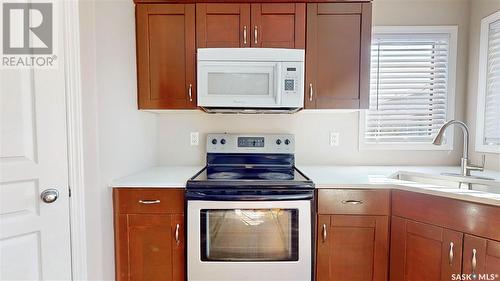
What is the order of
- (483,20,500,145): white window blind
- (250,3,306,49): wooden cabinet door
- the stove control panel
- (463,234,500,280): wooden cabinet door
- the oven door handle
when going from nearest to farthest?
1. (463,234,500,280): wooden cabinet door
2. the oven door handle
3. (250,3,306,49): wooden cabinet door
4. (483,20,500,145): white window blind
5. the stove control panel

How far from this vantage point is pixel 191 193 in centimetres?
154

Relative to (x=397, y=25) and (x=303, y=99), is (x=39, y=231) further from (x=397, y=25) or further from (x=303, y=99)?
(x=397, y=25)

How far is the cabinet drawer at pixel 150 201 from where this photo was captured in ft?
5.11

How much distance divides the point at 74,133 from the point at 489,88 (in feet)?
9.10

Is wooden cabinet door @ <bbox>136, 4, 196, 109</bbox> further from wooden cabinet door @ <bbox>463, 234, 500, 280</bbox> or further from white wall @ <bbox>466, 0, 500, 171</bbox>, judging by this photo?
white wall @ <bbox>466, 0, 500, 171</bbox>

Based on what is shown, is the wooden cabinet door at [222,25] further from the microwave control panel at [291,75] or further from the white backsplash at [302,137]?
the white backsplash at [302,137]

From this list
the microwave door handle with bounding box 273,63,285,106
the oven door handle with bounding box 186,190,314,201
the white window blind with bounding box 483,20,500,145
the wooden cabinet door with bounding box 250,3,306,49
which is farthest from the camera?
the white window blind with bounding box 483,20,500,145

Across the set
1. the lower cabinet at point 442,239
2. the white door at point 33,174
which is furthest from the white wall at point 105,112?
the lower cabinet at point 442,239

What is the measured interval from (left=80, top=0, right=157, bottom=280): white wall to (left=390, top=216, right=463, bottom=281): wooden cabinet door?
1720 mm

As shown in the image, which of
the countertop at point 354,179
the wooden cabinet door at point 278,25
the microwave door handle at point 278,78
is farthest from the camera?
the wooden cabinet door at point 278,25

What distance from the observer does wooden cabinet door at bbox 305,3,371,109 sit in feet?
5.82

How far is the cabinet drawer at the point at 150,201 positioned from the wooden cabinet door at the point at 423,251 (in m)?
1.32

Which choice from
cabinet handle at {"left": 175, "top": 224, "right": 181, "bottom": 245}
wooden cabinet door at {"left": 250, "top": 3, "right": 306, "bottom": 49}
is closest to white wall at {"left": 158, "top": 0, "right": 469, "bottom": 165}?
wooden cabinet door at {"left": 250, "top": 3, "right": 306, "bottom": 49}

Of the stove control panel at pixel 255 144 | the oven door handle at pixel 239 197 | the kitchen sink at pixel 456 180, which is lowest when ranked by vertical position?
the oven door handle at pixel 239 197
